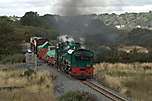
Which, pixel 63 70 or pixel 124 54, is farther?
pixel 124 54

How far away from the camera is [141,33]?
106125 millimetres

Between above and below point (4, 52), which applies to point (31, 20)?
above

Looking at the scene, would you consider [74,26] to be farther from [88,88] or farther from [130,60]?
[88,88]

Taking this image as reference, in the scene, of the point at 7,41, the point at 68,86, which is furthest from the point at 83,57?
the point at 7,41

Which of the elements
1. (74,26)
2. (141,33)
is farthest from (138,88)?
(141,33)

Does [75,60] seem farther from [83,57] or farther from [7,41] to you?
[7,41]

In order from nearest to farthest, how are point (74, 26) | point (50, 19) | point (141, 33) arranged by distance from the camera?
point (74, 26), point (141, 33), point (50, 19)

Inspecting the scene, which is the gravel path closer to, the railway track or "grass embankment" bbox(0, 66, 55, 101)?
the railway track

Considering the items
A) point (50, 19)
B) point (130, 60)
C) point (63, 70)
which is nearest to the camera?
point (63, 70)

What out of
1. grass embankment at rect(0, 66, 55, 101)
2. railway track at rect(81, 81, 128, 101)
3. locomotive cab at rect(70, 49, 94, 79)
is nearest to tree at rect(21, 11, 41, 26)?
grass embankment at rect(0, 66, 55, 101)

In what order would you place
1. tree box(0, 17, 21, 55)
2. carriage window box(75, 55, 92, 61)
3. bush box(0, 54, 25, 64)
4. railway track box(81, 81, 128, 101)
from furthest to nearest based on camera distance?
tree box(0, 17, 21, 55), bush box(0, 54, 25, 64), carriage window box(75, 55, 92, 61), railway track box(81, 81, 128, 101)

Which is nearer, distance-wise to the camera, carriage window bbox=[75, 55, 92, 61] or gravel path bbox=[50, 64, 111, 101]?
gravel path bbox=[50, 64, 111, 101]

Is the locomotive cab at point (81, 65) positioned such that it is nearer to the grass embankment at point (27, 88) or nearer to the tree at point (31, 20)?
the grass embankment at point (27, 88)

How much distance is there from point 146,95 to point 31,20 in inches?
3896
